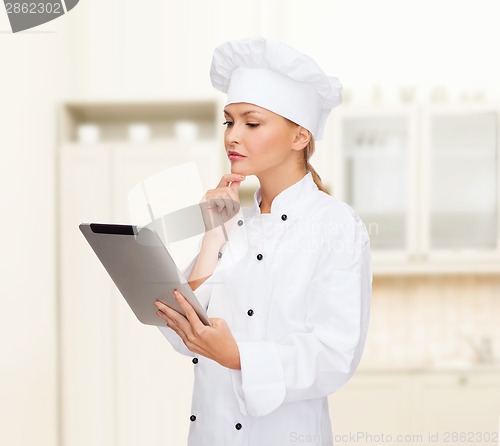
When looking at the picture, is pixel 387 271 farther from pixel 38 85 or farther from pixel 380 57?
pixel 38 85

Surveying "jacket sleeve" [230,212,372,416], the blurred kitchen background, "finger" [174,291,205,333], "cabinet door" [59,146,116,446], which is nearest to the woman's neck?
"jacket sleeve" [230,212,372,416]

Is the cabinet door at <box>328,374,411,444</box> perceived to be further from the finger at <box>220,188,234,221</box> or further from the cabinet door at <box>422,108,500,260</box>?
the finger at <box>220,188,234,221</box>

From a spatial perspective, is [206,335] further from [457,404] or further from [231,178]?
[457,404]

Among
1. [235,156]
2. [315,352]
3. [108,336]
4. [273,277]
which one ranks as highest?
[235,156]

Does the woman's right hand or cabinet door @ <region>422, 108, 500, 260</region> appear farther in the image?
cabinet door @ <region>422, 108, 500, 260</region>

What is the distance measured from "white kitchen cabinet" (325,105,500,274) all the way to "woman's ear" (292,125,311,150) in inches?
70.5

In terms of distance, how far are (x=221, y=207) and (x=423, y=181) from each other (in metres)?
1.97

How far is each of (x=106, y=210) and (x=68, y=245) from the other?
0.23 metres

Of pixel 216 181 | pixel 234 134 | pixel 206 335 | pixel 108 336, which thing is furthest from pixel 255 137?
pixel 108 336

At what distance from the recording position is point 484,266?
323 centimetres

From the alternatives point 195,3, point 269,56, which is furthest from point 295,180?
point 195,3

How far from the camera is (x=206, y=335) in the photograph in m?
1.23

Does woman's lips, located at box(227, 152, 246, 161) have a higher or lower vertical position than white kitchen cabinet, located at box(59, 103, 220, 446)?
higher

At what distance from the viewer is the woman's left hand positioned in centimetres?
123
